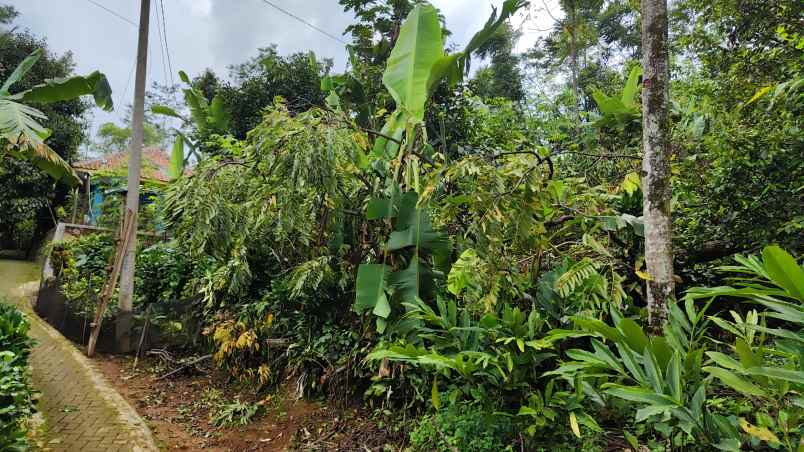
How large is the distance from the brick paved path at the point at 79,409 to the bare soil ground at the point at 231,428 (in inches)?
8.9

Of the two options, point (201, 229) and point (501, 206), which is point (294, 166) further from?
point (501, 206)

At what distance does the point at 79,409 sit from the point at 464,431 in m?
4.06

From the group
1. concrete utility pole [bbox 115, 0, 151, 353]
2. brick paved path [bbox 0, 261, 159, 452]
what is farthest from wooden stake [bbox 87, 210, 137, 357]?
brick paved path [bbox 0, 261, 159, 452]

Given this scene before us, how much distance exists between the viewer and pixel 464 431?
2873 millimetres

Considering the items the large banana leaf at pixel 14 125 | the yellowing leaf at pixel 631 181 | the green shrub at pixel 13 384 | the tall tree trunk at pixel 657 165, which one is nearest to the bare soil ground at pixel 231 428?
the green shrub at pixel 13 384

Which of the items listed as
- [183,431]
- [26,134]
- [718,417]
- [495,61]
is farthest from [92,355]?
[495,61]

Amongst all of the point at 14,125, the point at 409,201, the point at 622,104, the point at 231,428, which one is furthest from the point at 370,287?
the point at 622,104

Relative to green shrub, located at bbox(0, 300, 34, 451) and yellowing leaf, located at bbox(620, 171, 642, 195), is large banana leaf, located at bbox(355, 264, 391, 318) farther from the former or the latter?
green shrub, located at bbox(0, 300, 34, 451)

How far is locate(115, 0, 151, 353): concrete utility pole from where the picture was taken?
6.22m

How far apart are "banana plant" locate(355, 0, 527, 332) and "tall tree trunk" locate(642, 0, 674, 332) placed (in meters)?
1.63

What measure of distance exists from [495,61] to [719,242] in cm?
2161

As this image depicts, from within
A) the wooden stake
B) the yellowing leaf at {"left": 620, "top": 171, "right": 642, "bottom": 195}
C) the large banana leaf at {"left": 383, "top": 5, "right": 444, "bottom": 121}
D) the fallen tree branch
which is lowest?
the fallen tree branch

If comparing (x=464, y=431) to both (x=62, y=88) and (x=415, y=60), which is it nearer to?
(x=415, y=60)

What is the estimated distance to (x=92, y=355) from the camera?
6043 mm
